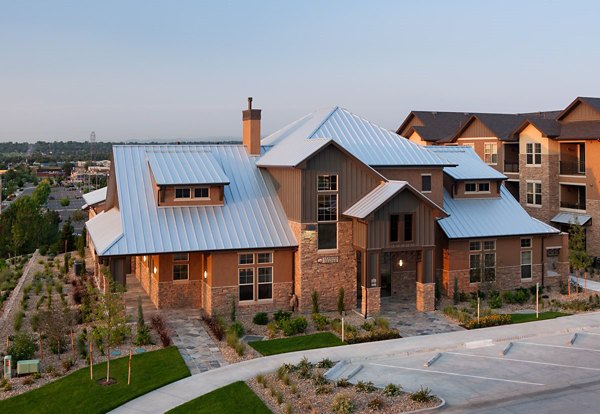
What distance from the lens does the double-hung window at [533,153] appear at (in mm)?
42531

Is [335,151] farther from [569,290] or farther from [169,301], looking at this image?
[569,290]

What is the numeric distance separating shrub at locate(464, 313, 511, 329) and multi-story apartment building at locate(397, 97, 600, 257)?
16.4 m

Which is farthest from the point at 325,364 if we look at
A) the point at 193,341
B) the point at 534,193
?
the point at 534,193

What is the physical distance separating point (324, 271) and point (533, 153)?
81.2 feet

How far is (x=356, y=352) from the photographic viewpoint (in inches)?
789

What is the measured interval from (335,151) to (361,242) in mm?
4055

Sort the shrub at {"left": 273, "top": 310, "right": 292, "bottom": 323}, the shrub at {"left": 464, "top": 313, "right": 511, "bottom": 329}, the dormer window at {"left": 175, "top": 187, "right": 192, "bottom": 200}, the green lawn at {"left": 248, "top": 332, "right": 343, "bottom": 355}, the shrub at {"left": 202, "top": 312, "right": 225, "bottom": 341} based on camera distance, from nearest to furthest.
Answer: the green lawn at {"left": 248, "top": 332, "right": 343, "bottom": 355} < the shrub at {"left": 202, "top": 312, "right": 225, "bottom": 341} < the shrub at {"left": 464, "top": 313, "right": 511, "bottom": 329} < the shrub at {"left": 273, "top": 310, "right": 292, "bottom": 323} < the dormer window at {"left": 175, "top": 187, "right": 192, "bottom": 200}

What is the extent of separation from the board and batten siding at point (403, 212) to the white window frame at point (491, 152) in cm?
2420

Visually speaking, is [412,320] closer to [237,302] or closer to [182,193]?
[237,302]

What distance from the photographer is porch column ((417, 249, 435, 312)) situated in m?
25.7

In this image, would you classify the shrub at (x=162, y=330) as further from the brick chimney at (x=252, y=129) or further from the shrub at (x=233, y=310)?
the brick chimney at (x=252, y=129)

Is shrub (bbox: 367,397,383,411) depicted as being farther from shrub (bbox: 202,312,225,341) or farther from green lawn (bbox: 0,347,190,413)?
shrub (bbox: 202,312,225,341)

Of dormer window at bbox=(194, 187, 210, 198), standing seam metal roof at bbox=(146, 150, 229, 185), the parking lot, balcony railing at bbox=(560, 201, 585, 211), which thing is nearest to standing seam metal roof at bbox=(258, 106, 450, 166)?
standing seam metal roof at bbox=(146, 150, 229, 185)

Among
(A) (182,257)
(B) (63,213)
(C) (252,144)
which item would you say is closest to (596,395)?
(A) (182,257)
